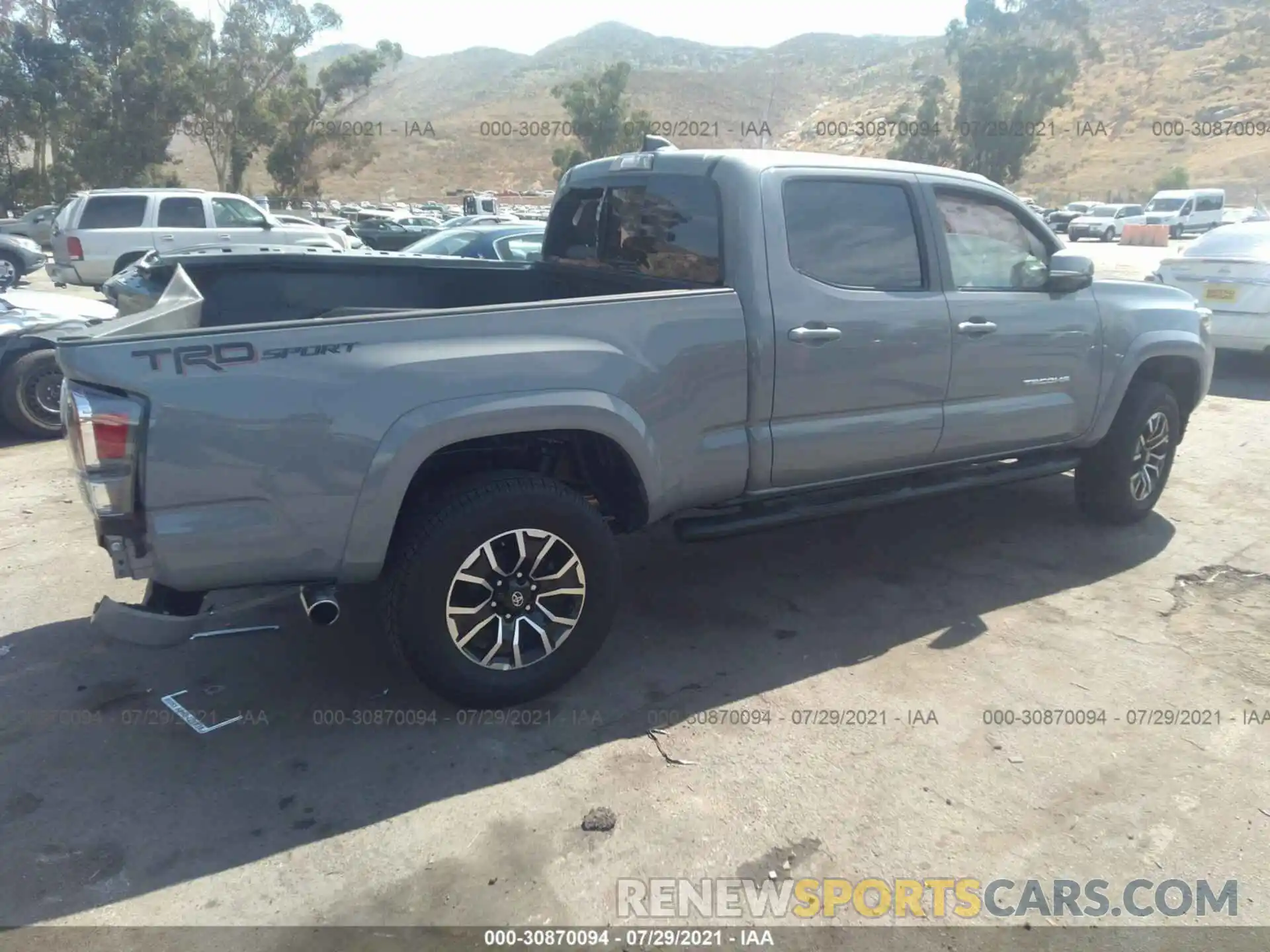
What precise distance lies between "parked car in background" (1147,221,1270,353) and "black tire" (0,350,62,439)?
33.2ft

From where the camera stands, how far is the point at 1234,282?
9508 millimetres

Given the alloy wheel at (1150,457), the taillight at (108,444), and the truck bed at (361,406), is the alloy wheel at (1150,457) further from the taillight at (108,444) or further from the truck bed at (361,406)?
the taillight at (108,444)

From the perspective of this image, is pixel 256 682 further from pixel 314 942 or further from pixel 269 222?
pixel 269 222

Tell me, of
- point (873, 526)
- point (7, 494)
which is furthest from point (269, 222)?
point (873, 526)

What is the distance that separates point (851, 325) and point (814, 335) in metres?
0.24

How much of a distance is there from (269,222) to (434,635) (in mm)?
15061

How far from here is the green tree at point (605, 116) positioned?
43.9m

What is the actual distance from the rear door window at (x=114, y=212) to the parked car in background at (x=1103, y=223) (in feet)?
106

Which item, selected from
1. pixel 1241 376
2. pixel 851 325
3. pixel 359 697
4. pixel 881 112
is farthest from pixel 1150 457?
pixel 881 112

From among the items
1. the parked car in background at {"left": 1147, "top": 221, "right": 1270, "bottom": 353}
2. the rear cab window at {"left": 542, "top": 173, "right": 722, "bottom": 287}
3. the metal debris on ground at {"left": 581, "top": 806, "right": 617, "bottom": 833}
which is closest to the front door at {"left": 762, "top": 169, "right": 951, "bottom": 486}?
the rear cab window at {"left": 542, "top": 173, "right": 722, "bottom": 287}

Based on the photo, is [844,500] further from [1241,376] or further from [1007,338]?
[1241,376]

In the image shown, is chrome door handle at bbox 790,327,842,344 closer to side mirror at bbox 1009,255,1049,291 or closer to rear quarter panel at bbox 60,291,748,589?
rear quarter panel at bbox 60,291,748,589

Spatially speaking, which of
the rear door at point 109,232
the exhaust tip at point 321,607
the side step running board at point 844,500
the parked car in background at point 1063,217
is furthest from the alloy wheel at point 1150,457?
the parked car in background at point 1063,217

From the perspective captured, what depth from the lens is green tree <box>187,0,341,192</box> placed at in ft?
132
